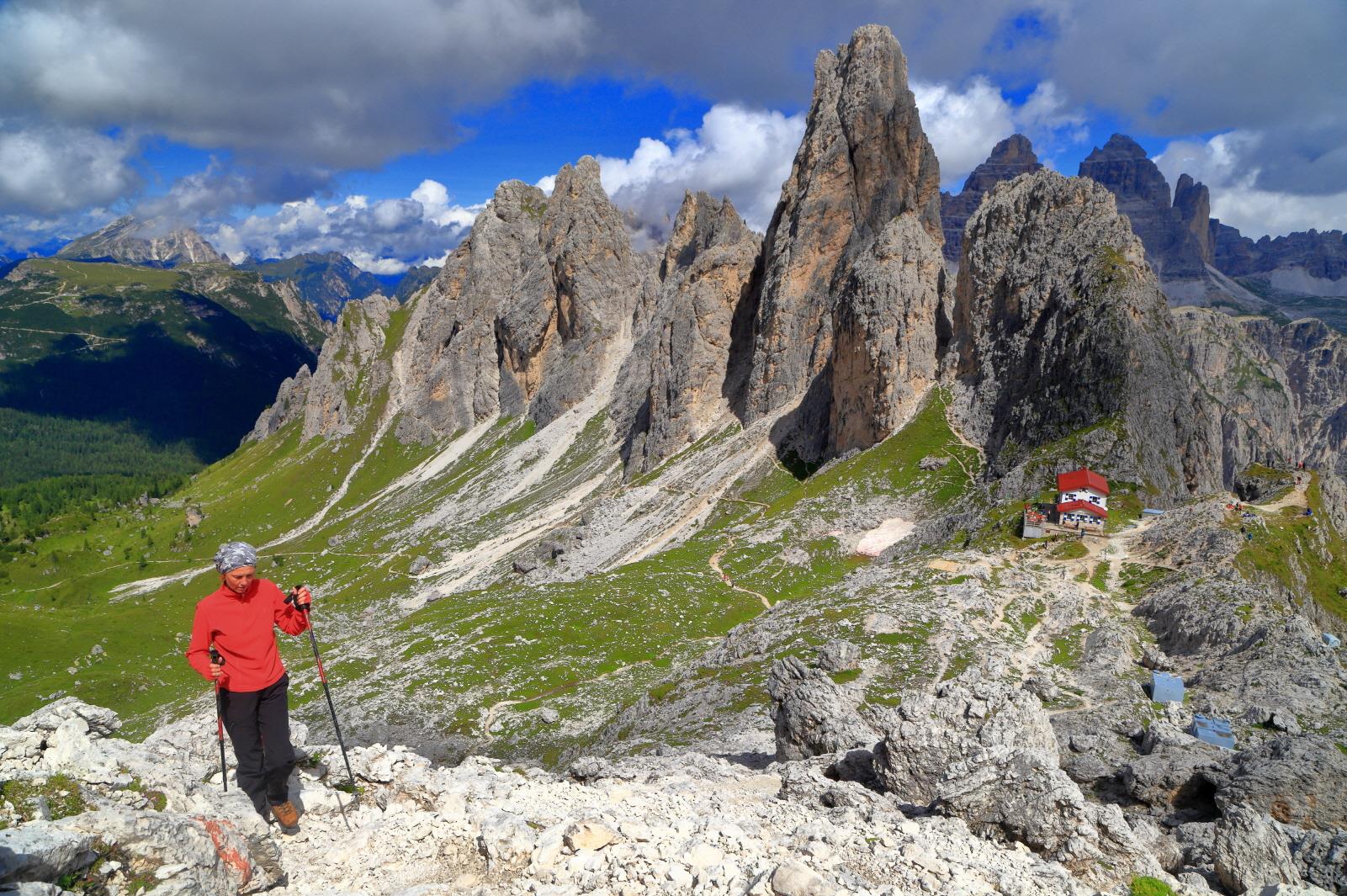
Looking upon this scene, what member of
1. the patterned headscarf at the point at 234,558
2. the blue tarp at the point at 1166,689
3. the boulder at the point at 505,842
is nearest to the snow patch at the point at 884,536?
the blue tarp at the point at 1166,689

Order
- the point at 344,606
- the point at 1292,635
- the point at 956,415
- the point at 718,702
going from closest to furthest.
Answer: the point at 1292,635, the point at 718,702, the point at 956,415, the point at 344,606

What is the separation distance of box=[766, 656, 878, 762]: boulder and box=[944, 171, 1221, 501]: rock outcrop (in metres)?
45.7

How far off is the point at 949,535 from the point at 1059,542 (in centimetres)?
1085

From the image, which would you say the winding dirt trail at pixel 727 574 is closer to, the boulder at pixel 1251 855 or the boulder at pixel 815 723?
the boulder at pixel 815 723

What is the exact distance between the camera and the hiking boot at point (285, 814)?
1224cm

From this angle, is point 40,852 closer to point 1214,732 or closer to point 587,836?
point 587,836

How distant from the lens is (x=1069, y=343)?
6688 cm

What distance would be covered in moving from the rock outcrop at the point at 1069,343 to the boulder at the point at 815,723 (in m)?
45.7

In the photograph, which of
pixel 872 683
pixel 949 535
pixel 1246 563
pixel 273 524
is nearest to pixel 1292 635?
pixel 1246 563

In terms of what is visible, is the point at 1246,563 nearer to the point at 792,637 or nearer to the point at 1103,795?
the point at 792,637

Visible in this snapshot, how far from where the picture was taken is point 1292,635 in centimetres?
2878

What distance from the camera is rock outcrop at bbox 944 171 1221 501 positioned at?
60406 millimetres

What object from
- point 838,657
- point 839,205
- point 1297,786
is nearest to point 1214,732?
point 1297,786

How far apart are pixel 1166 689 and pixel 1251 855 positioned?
18632 millimetres
